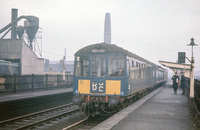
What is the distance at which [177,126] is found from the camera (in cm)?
732

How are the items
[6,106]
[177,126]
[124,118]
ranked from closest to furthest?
[177,126], [124,118], [6,106]

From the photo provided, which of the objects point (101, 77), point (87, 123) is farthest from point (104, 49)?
point (87, 123)

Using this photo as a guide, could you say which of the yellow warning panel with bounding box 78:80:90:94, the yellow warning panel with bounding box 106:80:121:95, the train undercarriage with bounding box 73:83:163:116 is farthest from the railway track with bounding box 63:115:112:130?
the yellow warning panel with bounding box 106:80:121:95

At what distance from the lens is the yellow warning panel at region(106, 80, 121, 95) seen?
10.7 metres

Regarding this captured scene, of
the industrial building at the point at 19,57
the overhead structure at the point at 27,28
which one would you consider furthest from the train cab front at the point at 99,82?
the overhead structure at the point at 27,28

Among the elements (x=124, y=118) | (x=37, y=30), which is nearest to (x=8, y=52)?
(x=37, y=30)

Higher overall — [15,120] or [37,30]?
[37,30]

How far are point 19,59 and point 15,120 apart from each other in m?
26.4

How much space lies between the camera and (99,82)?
10.8 metres

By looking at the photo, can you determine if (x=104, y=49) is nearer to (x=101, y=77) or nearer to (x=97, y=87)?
(x=101, y=77)

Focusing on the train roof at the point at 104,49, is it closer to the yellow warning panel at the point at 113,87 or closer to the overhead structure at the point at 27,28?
the yellow warning panel at the point at 113,87

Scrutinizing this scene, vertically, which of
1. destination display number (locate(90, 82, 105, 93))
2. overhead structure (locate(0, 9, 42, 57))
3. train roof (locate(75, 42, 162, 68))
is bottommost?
destination display number (locate(90, 82, 105, 93))

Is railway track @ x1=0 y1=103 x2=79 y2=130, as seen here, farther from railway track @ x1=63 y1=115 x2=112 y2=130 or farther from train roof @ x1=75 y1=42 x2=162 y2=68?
train roof @ x1=75 y1=42 x2=162 y2=68

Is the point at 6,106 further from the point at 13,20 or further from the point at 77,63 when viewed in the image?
the point at 13,20
